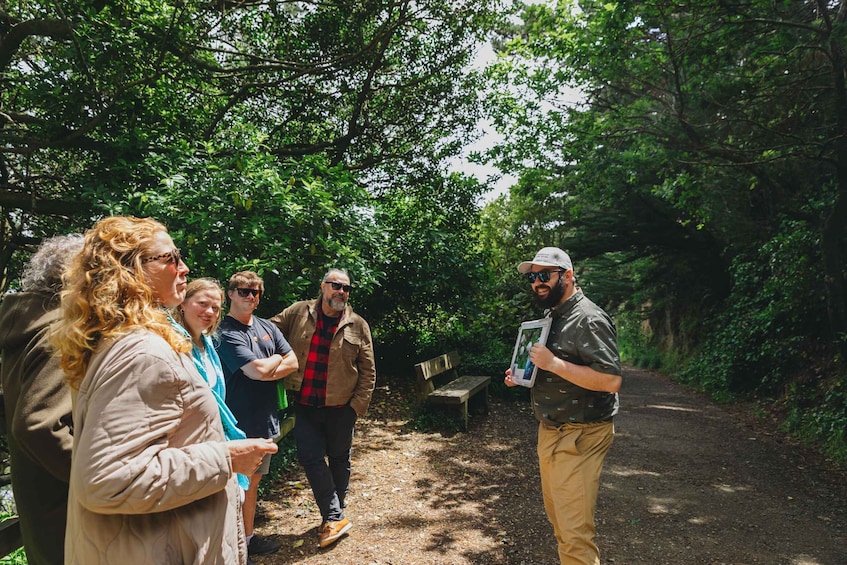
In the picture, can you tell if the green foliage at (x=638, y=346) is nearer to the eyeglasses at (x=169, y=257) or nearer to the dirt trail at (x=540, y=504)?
the dirt trail at (x=540, y=504)

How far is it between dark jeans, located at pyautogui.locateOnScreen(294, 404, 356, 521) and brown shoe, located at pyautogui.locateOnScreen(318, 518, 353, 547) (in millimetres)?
47

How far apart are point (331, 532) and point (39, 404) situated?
281cm

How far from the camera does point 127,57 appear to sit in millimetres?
6301

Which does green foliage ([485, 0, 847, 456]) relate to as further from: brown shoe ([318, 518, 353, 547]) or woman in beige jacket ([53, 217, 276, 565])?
woman in beige jacket ([53, 217, 276, 565])

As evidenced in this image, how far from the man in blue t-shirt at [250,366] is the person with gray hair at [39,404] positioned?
1688mm

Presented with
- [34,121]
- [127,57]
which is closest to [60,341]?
[127,57]

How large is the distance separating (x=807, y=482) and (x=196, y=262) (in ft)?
22.9

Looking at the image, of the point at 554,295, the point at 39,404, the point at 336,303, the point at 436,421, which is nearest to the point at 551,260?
the point at 554,295

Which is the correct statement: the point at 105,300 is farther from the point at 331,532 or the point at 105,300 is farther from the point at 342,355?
the point at 331,532

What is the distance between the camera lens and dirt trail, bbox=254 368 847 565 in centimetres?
440

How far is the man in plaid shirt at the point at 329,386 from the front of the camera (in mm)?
4395

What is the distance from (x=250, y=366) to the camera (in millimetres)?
3889

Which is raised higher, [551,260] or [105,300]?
[551,260]

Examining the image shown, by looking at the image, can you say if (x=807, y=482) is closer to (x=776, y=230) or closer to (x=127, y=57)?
(x=776, y=230)
